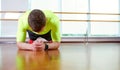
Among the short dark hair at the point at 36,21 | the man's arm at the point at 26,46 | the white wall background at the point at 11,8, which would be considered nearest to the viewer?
the short dark hair at the point at 36,21

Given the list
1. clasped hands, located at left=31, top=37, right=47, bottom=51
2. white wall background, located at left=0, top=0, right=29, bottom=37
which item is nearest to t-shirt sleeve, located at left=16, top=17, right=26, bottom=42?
clasped hands, located at left=31, top=37, right=47, bottom=51

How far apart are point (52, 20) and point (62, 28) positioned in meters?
4.58

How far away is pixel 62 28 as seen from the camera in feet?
25.2

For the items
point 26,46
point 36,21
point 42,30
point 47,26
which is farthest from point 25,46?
point 36,21

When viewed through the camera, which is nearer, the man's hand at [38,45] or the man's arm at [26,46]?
the man's hand at [38,45]

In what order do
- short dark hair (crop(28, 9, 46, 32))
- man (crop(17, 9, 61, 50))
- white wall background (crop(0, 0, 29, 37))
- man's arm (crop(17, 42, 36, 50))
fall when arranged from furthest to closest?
white wall background (crop(0, 0, 29, 37))
man's arm (crop(17, 42, 36, 50))
man (crop(17, 9, 61, 50))
short dark hair (crop(28, 9, 46, 32))

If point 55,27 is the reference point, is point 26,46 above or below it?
below

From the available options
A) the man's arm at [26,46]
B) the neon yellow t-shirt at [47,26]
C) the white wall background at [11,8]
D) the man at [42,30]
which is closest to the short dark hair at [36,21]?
the man at [42,30]

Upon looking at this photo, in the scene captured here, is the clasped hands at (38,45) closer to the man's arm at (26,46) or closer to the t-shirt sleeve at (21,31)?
the man's arm at (26,46)

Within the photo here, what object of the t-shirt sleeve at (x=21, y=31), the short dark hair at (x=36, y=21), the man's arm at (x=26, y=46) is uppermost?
the short dark hair at (x=36, y=21)

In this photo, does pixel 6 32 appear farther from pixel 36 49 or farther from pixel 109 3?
pixel 36 49

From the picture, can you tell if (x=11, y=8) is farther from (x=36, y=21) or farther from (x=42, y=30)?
(x=36, y=21)

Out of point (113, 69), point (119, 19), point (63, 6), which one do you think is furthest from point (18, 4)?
point (113, 69)

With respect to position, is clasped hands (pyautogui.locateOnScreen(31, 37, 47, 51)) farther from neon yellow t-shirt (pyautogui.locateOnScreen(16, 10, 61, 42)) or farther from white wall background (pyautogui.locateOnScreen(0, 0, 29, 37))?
white wall background (pyautogui.locateOnScreen(0, 0, 29, 37))
